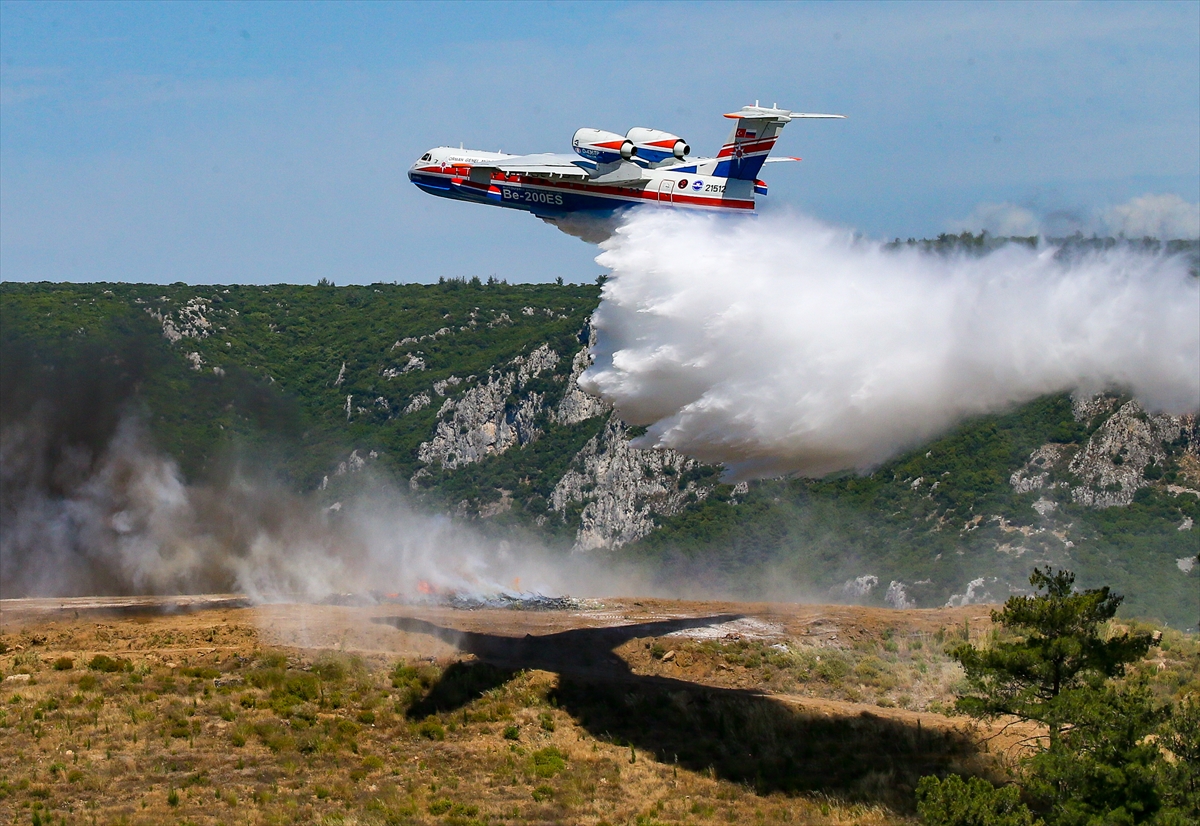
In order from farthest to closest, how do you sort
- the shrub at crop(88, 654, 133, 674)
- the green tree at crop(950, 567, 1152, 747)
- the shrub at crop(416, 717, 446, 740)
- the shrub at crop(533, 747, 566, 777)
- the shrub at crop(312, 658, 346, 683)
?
the shrub at crop(312, 658, 346, 683) < the shrub at crop(88, 654, 133, 674) < the shrub at crop(416, 717, 446, 740) < the shrub at crop(533, 747, 566, 777) < the green tree at crop(950, 567, 1152, 747)

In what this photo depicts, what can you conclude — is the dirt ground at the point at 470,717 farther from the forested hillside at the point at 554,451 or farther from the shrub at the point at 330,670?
the forested hillside at the point at 554,451

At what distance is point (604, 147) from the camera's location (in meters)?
39.8

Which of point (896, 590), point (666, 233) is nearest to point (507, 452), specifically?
point (896, 590)

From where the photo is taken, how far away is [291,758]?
102 feet

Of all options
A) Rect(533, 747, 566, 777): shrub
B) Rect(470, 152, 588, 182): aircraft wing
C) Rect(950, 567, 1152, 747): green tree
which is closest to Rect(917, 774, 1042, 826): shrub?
Rect(950, 567, 1152, 747): green tree

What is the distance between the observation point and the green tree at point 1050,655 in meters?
26.5

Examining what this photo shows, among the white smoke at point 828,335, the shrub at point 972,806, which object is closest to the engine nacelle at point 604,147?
the white smoke at point 828,335

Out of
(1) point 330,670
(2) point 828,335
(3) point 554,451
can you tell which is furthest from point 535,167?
(3) point 554,451

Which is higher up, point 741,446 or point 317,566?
point 741,446

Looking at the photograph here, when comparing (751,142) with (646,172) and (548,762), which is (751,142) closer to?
(646,172)

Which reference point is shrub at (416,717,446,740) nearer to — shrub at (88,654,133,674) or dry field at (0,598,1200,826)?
dry field at (0,598,1200,826)

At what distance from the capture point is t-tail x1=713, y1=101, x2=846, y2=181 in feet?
128

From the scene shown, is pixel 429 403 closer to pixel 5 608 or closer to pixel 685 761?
pixel 5 608

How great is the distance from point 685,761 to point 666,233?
15.4 metres
